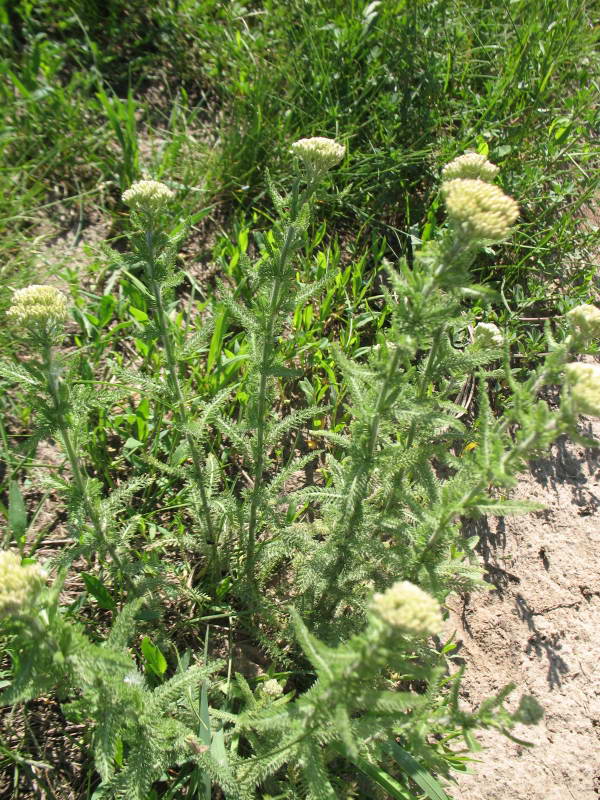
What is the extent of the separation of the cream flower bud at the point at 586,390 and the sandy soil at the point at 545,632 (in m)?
1.19

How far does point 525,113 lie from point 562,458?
2460 millimetres

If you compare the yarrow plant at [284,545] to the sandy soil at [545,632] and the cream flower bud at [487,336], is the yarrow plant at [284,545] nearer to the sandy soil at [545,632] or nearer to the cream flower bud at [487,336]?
the cream flower bud at [487,336]

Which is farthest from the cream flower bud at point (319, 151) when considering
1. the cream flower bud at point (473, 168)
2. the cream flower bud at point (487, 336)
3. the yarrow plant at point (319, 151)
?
the cream flower bud at point (487, 336)

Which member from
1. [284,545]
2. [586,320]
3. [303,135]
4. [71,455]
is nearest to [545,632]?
[284,545]

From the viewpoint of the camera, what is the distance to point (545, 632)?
3.10 meters

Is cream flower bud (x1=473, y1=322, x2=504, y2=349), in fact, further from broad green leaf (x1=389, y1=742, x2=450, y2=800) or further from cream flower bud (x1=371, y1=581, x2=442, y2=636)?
broad green leaf (x1=389, y1=742, x2=450, y2=800)

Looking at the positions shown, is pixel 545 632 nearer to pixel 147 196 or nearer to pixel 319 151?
pixel 319 151

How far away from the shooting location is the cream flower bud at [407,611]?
1.46 meters

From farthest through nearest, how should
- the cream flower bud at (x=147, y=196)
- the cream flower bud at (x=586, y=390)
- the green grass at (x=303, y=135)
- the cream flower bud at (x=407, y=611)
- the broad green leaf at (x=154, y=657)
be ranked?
the green grass at (x=303, y=135) < the broad green leaf at (x=154, y=657) < the cream flower bud at (x=147, y=196) < the cream flower bud at (x=586, y=390) < the cream flower bud at (x=407, y=611)

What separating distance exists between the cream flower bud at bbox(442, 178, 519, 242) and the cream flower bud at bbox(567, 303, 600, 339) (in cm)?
41

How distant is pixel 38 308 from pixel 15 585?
88 centimetres

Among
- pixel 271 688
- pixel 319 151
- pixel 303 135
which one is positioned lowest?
pixel 271 688

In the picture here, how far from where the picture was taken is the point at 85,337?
11.7 ft

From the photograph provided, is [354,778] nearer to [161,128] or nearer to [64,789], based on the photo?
[64,789]
